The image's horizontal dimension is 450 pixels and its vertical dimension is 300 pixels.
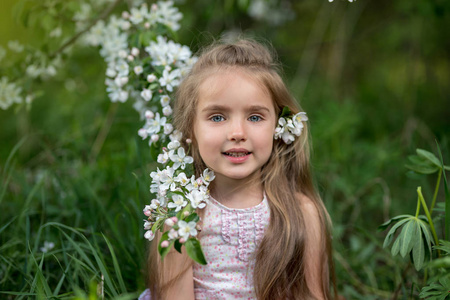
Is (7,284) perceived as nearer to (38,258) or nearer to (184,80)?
(38,258)

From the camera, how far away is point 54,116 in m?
5.45

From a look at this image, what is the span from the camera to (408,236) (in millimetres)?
1854

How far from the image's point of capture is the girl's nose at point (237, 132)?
1.91 metres

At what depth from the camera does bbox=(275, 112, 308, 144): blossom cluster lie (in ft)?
6.91

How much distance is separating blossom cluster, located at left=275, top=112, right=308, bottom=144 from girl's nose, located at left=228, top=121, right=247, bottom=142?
0.24 meters

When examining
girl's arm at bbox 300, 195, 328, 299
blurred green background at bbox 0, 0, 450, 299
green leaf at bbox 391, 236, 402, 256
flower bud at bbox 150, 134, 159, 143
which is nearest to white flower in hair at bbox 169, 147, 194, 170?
flower bud at bbox 150, 134, 159, 143

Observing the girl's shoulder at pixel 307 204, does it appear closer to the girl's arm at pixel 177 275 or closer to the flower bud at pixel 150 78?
the girl's arm at pixel 177 275

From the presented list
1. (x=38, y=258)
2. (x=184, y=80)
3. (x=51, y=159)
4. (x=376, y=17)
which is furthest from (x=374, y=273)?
(x=376, y=17)

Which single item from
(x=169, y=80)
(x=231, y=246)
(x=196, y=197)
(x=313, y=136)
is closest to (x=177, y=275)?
(x=231, y=246)

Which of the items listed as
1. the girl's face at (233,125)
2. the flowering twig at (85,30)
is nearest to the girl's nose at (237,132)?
the girl's face at (233,125)

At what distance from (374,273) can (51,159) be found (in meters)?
2.12

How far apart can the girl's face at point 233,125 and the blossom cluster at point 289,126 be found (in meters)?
0.10

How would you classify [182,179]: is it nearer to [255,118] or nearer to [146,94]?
[255,118]

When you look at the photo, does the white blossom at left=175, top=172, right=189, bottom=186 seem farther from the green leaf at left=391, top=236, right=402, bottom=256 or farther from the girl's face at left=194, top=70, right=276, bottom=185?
the green leaf at left=391, top=236, right=402, bottom=256
